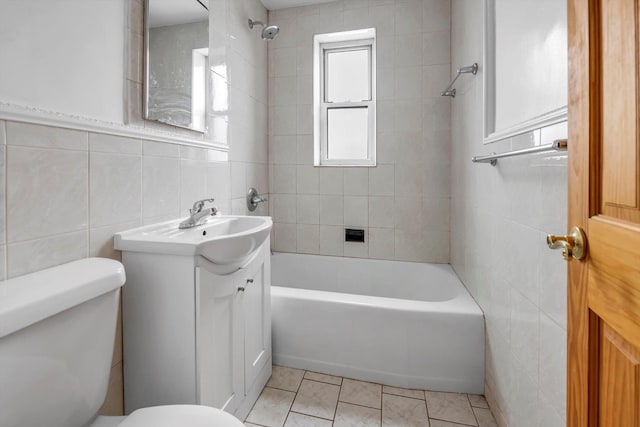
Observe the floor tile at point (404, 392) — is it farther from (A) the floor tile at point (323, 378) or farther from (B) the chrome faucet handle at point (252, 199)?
(B) the chrome faucet handle at point (252, 199)

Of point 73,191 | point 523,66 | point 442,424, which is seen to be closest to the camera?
point 73,191

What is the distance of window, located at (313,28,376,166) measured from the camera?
2576mm

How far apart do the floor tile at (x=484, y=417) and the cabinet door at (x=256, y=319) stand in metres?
1.04

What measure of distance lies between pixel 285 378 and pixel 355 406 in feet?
1.34

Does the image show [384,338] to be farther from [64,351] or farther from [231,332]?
[64,351]

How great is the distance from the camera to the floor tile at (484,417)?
136 cm

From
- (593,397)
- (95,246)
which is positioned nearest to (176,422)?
(95,246)

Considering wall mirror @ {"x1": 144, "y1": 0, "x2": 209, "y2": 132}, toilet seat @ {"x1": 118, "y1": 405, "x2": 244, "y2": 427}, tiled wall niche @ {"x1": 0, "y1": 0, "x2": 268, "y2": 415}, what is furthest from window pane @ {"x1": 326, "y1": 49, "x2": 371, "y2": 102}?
toilet seat @ {"x1": 118, "y1": 405, "x2": 244, "y2": 427}

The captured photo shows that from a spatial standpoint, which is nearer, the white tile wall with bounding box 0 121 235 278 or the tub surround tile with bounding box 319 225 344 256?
the white tile wall with bounding box 0 121 235 278

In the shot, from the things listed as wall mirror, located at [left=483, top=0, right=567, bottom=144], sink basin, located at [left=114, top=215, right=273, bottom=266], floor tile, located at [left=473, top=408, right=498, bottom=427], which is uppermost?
wall mirror, located at [left=483, top=0, right=567, bottom=144]

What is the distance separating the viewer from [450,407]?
1466 millimetres

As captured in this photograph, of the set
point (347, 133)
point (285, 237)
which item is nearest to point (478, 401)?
point (285, 237)

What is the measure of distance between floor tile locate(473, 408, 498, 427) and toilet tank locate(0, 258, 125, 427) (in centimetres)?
149

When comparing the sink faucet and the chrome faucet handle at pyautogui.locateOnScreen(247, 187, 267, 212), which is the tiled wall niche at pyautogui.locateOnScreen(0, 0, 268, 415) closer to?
the sink faucet
